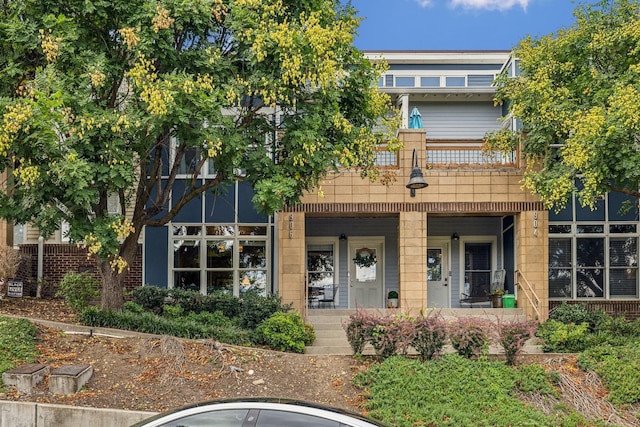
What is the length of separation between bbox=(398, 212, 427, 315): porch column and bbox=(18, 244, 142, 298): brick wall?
24.7ft

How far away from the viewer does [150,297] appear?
51.2 ft

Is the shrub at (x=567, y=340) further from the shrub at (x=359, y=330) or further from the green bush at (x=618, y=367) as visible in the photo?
the shrub at (x=359, y=330)

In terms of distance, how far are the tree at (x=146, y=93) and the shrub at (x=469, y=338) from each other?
12.3 feet

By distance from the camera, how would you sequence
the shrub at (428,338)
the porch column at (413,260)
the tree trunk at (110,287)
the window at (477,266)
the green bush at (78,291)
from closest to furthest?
1. the shrub at (428,338)
2. the tree trunk at (110,287)
3. the green bush at (78,291)
4. the porch column at (413,260)
5. the window at (477,266)

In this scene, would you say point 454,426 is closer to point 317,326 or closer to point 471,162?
point 317,326

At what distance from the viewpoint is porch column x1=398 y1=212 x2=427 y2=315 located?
15297mm

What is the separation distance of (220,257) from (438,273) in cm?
665

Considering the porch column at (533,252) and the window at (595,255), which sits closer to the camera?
the porch column at (533,252)

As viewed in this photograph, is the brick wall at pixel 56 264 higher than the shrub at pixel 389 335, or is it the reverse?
the brick wall at pixel 56 264

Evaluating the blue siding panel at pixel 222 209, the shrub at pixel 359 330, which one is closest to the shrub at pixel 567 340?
the shrub at pixel 359 330

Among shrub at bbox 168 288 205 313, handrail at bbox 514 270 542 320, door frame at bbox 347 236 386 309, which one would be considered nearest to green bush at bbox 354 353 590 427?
handrail at bbox 514 270 542 320

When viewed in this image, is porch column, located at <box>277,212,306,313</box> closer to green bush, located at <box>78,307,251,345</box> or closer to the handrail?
green bush, located at <box>78,307,251,345</box>

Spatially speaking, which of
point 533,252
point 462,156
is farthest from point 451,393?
point 462,156

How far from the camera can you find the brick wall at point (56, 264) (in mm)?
17469
